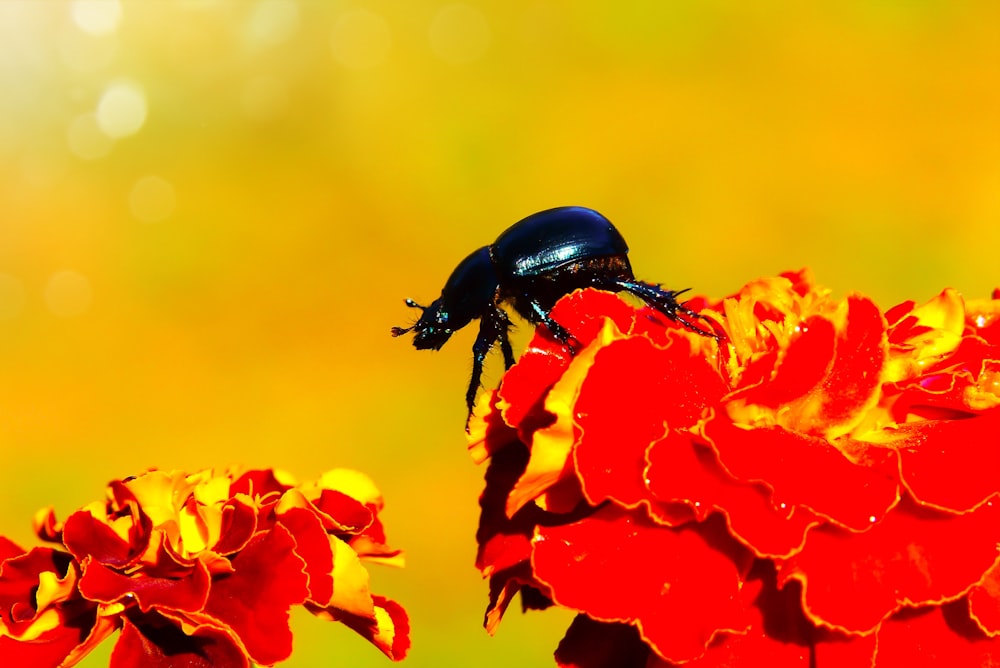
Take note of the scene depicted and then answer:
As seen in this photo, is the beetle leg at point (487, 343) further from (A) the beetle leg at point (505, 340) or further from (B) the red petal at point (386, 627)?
(B) the red petal at point (386, 627)

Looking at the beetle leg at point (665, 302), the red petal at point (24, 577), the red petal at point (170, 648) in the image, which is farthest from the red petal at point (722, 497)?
the red petal at point (24, 577)

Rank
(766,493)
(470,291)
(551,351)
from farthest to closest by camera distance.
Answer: (470,291) < (551,351) < (766,493)

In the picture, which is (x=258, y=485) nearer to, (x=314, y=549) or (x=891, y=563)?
(x=314, y=549)

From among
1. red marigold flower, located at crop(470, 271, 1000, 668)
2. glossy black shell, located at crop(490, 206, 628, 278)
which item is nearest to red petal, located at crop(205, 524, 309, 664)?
red marigold flower, located at crop(470, 271, 1000, 668)

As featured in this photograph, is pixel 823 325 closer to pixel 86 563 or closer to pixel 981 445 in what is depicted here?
pixel 981 445

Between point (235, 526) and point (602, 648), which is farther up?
point (235, 526)

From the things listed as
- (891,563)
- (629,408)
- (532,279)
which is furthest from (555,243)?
(891,563)

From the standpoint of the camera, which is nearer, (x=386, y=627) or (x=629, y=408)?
(x=629, y=408)
